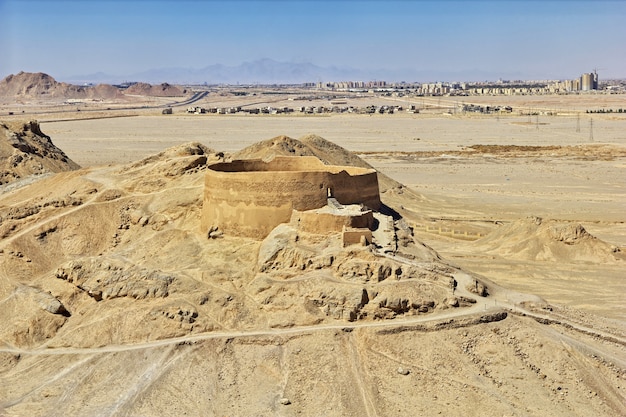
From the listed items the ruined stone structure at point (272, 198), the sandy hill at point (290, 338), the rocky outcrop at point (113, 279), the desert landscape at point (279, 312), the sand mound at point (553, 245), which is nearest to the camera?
the sandy hill at point (290, 338)

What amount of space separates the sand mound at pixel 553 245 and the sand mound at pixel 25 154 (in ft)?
84.2

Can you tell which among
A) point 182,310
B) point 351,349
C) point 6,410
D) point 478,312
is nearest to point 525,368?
point 478,312

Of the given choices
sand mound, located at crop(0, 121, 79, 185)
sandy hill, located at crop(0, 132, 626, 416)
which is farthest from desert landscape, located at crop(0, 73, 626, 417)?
sand mound, located at crop(0, 121, 79, 185)

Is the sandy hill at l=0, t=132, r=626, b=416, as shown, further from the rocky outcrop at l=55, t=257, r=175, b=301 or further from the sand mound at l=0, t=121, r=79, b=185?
the sand mound at l=0, t=121, r=79, b=185

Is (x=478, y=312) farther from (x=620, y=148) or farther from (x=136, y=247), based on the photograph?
(x=620, y=148)

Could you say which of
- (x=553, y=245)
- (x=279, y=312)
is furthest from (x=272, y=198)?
(x=553, y=245)

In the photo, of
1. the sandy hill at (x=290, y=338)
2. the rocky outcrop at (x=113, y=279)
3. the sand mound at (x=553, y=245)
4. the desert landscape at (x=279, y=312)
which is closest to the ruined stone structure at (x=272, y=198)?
the desert landscape at (x=279, y=312)

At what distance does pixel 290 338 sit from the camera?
18188mm

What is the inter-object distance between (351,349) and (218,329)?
3.80m

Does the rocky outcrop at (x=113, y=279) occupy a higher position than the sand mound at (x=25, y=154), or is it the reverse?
the sand mound at (x=25, y=154)

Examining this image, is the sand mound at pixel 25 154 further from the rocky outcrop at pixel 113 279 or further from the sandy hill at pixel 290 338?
the rocky outcrop at pixel 113 279

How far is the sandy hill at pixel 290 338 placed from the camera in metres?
16.5

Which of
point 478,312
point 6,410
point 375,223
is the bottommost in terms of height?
point 6,410

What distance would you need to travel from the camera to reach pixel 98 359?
18.3 meters
